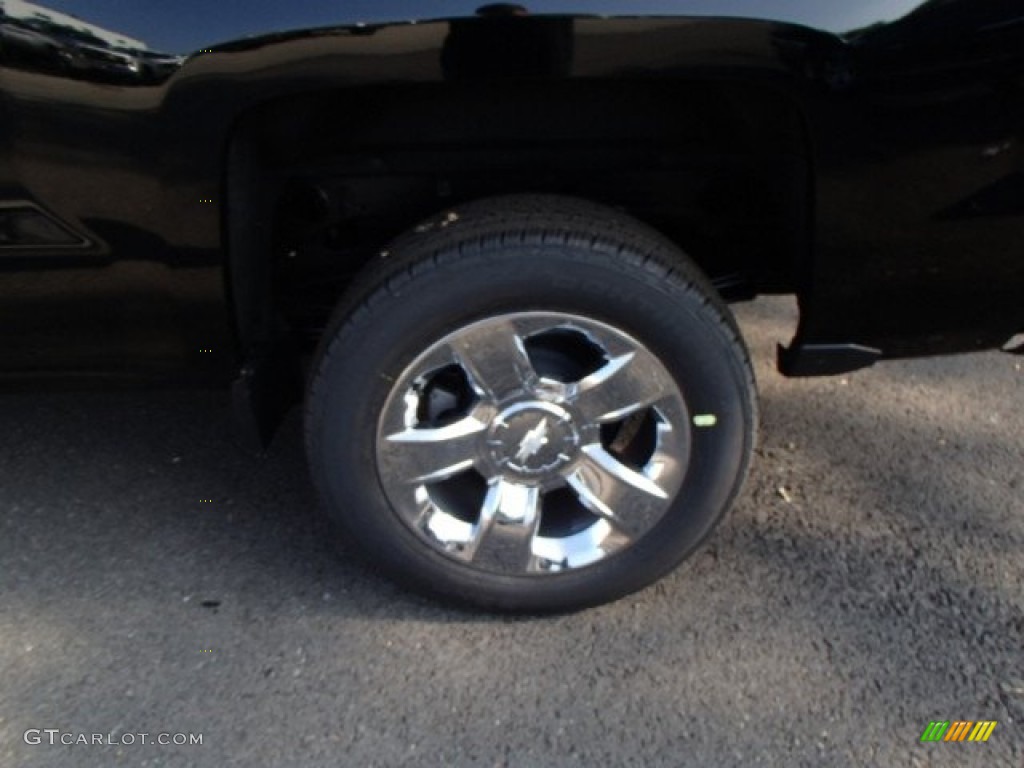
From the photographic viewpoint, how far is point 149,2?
6.47 feet

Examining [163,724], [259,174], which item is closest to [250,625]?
[163,724]

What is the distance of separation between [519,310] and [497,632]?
823 mm

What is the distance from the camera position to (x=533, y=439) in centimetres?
235

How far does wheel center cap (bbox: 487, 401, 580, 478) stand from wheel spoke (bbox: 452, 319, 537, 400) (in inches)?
2.4

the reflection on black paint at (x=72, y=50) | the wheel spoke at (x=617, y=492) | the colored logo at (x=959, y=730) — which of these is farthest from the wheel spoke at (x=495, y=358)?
the colored logo at (x=959, y=730)

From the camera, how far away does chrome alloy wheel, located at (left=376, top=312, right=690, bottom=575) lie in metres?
2.25

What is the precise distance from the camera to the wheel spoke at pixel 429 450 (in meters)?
2.31

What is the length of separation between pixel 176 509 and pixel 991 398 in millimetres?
2712

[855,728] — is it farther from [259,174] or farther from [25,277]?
[25,277]

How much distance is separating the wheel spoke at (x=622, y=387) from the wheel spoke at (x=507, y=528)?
262 mm

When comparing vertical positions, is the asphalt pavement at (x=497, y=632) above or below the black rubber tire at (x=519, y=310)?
below

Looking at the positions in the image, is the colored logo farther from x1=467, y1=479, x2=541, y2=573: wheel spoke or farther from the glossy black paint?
x1=467, y1=479, x2=541, y2=573: wheel spoke

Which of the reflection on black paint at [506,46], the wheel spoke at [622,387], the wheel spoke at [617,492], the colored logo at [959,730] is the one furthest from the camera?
the wheel spoke at [617,492]

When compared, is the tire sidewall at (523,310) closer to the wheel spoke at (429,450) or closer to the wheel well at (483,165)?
the wheel spoke at (429,450)
